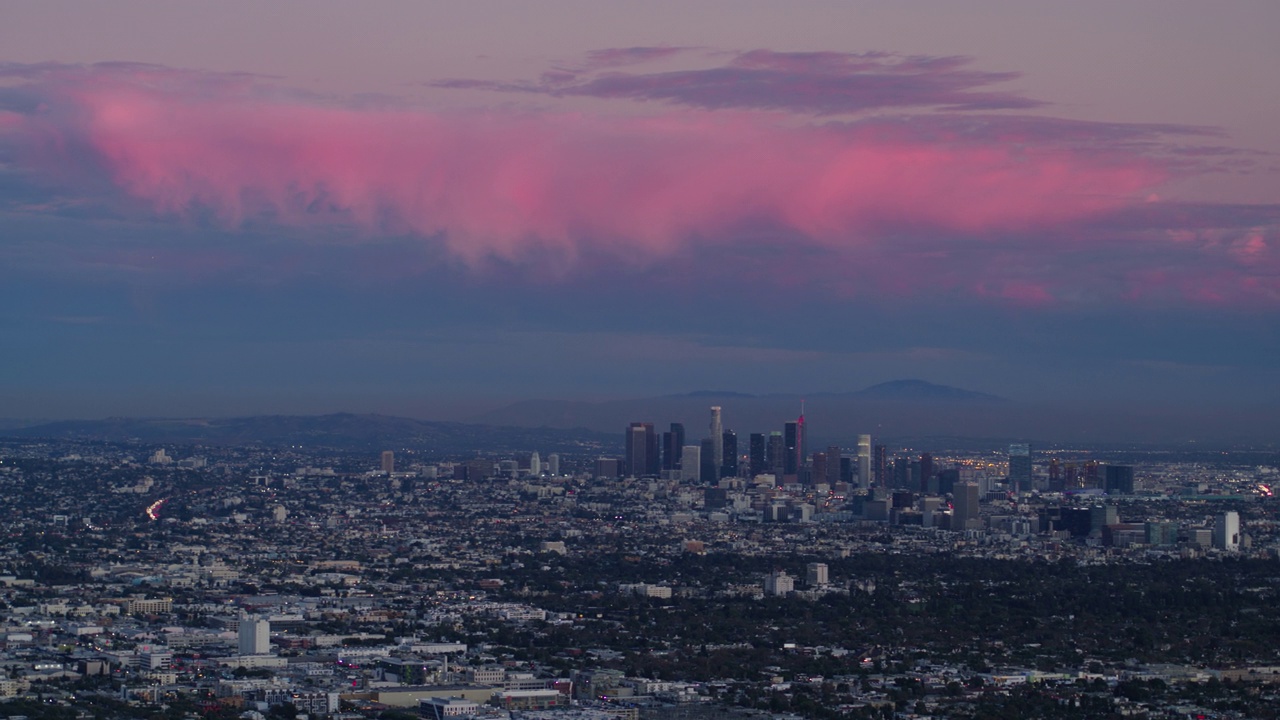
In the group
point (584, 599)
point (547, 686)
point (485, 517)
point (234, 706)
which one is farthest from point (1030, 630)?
point (485, 517)

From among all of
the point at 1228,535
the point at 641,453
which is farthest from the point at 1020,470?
the point at 1228,535

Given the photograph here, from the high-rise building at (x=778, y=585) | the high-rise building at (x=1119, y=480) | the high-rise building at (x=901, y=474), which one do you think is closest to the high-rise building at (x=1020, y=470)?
the high-rise building at (x=1119, y=480)

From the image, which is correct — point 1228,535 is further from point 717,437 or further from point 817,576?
point 717,437

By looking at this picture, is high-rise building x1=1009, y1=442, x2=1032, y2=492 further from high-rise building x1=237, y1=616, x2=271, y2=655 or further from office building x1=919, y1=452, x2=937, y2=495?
→ high-rise building x1=237, y1=616, x2=271, y2=655

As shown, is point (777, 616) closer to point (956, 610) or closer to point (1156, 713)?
point (956, 610)

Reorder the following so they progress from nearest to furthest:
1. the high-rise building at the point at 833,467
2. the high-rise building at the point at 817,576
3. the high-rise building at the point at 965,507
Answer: the high-rise building at the point at 817,576 → the high-rise building at the point at 965,507 → the high-rise building at the point at 833,467

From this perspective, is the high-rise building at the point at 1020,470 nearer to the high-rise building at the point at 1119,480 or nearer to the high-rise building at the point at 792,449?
the high-rise building at the point at 1119,480
